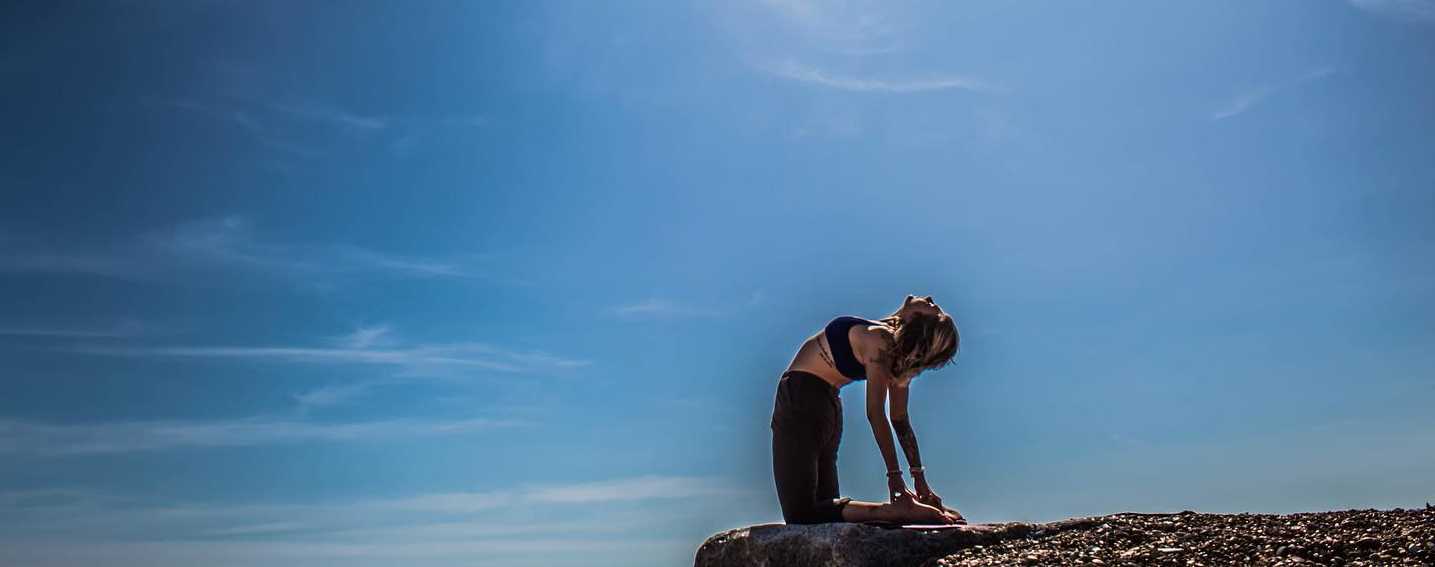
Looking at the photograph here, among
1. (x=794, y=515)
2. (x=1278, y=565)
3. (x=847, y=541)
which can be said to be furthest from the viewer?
(x=794, y=515)

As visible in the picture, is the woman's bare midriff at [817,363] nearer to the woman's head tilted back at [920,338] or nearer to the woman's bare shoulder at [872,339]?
the woman's bare shoulder at [872,339]

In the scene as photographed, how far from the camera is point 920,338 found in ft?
29.3

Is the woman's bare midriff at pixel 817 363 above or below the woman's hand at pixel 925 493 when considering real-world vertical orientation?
above

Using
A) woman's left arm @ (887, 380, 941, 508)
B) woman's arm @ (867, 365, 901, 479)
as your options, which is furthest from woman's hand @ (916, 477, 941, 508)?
woman's arm @ (867, 365, 901, 479)

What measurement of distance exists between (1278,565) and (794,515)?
4.17 m

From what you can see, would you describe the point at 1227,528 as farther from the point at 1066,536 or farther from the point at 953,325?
the point at 953,325

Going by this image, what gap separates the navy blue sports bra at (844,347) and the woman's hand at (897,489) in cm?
100

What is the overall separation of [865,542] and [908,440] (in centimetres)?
126

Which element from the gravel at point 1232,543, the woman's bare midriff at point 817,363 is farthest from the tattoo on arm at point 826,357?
the gravel at point 1232,543

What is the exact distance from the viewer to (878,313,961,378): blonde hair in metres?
8.95

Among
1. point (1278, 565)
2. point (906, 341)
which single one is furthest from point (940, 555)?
point (1278, 565)

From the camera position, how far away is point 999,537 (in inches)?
350

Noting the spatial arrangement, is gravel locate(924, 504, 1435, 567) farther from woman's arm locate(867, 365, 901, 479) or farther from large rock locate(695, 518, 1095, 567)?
woman's arm locate(867, 365, 901, 479)

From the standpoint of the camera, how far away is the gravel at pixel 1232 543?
776 centimetres
